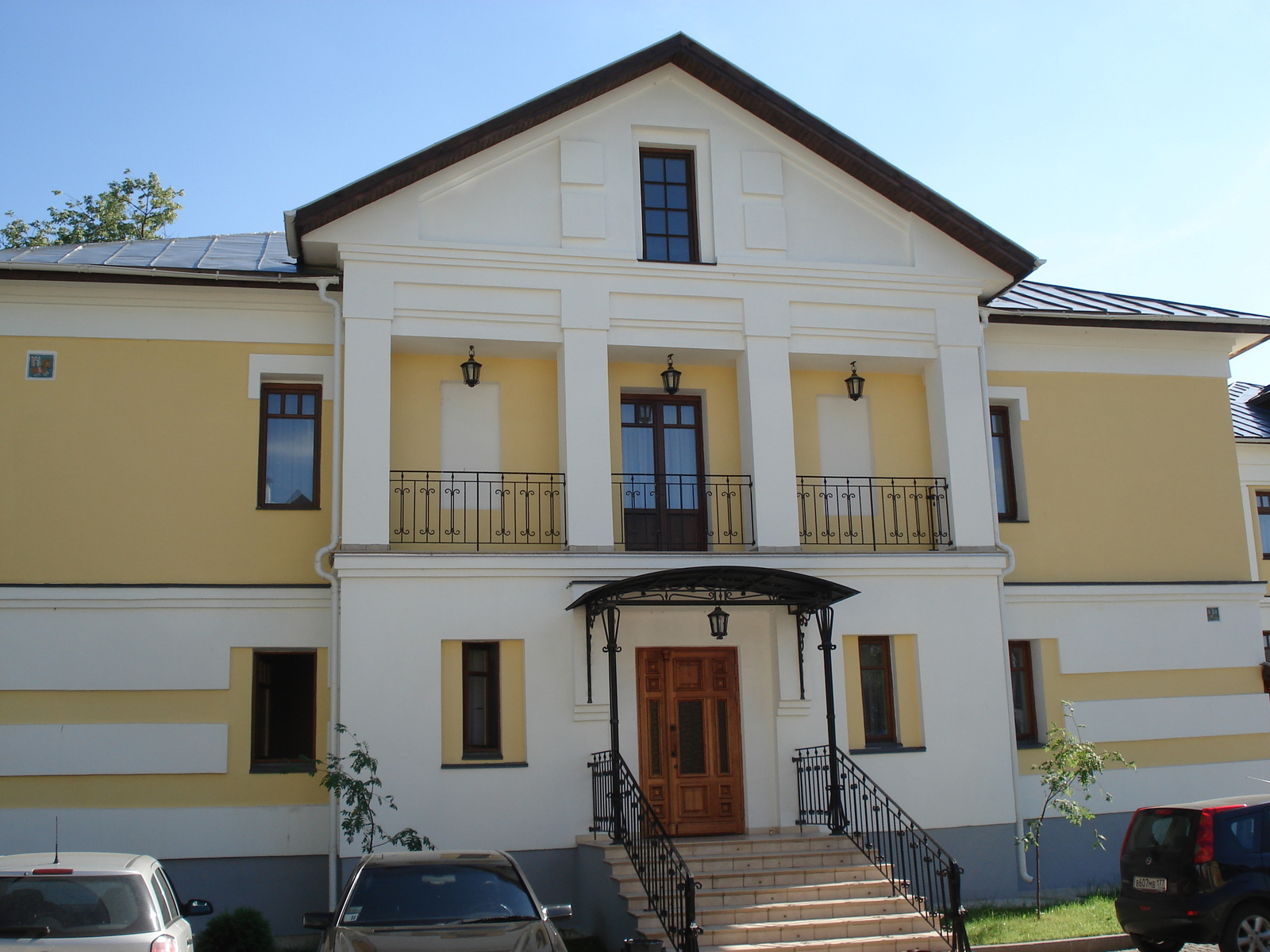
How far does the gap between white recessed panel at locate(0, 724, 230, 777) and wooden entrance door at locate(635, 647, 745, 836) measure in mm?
5087

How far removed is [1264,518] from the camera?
2284 cm

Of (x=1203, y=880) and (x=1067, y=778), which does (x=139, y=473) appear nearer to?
(x=1067, y=778)

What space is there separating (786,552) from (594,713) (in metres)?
3.11

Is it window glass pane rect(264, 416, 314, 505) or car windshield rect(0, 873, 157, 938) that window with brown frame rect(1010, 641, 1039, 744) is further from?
car windshield rect(0, 873, 157, 938)

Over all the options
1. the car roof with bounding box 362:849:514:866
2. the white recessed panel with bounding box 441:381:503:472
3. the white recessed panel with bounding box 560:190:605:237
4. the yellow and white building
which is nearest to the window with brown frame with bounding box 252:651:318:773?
the yellow and white building

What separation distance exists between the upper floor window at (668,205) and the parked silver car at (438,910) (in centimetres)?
884

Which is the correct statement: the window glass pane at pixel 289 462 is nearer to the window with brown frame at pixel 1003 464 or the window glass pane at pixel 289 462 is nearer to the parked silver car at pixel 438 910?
the parked silver car at pixel 438 910

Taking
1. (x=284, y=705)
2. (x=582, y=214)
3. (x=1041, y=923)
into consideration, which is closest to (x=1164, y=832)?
(x=1041, y=923)

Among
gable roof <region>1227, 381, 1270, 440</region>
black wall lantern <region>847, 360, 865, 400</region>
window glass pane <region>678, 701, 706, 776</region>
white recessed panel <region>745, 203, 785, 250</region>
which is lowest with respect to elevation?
window glass pane <region>678, 701, 706, 776</region>

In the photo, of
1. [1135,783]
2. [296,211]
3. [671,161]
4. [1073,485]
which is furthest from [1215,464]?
[296,211]

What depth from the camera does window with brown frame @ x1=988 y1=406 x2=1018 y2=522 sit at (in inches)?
655

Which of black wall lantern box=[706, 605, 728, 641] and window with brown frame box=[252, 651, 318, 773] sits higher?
black wall lantern box=[706, 605, 728, 641]

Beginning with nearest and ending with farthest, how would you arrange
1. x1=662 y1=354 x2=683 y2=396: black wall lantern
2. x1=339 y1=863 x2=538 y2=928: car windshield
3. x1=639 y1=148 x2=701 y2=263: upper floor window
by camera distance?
1. x1=339 y1=863 x2=538 y2=928: car windshield
2. x1=662 y1=354 x2=683 y2=396: black wall lantern
3. x1=639 y1=148 x2=701 y2=263: upper floor window

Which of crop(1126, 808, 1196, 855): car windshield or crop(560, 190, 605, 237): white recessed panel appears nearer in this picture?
crop(1126, 808, 1196, 855): car windshield
